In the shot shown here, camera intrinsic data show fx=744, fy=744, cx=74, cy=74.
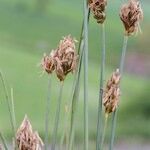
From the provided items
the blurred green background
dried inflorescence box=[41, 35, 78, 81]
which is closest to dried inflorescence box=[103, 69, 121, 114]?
dried inflorescence box=[41, 35, 78, 81]

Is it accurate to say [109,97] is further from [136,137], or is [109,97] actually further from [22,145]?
[136,137]

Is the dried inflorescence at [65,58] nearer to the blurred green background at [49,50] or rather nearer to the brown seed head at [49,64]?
the brown seed head at [49,64]

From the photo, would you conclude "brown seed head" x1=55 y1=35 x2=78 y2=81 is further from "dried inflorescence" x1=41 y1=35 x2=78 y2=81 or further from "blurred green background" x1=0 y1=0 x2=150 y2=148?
"blurred green background" x1=0 y1=0 x2=150 y2=148

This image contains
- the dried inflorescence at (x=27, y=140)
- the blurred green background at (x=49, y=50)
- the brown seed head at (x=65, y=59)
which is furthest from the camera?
the blurred green background at (x=49, y=50)

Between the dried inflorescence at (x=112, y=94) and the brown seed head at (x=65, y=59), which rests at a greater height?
the brown seed head at (x=65, y=59)

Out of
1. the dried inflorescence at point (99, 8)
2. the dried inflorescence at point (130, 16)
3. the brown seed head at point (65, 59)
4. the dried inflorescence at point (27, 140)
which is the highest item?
the dried inflorescence at point (99, 8)

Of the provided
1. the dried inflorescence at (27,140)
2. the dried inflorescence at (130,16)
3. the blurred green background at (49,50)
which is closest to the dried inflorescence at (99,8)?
the dried inflorescence at (130,16)
